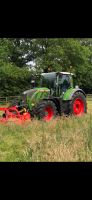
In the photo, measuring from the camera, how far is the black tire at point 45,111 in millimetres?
13461

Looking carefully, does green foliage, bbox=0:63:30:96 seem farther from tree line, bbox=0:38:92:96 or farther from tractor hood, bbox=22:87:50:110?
tractor hood, bbox=22:87:50:110

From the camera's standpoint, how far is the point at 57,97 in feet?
48.0

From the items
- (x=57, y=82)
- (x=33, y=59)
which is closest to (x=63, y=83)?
(x=57, y=82)

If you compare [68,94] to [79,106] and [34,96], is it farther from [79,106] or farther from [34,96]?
[34,96]

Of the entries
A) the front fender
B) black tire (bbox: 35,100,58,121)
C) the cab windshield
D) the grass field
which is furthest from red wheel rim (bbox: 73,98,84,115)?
the grass field

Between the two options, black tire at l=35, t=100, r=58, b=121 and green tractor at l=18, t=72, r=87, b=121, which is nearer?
black tire at l=35, t=100, r=58, b=121

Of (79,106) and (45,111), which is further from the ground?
(79,106)

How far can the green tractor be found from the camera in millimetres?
13750

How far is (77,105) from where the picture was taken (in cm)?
1549

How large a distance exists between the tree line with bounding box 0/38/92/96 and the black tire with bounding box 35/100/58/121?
15.2m

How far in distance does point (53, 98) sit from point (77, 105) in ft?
4.78
